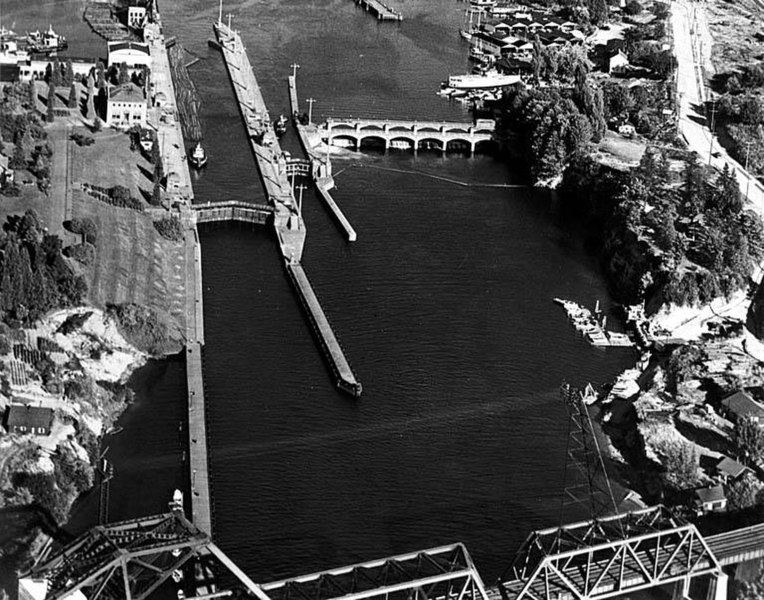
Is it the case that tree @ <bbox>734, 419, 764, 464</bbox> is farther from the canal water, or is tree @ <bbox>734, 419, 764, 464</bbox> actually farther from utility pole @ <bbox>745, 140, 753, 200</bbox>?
utility pole @ <bbox>745, 140, 753, 200</bbox>

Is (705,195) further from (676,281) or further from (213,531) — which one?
(213,531)

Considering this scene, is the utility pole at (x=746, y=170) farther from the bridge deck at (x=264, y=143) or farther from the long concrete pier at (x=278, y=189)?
the long concrete pier at (x=278, y=189)

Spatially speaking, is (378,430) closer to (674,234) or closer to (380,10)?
(674,234)

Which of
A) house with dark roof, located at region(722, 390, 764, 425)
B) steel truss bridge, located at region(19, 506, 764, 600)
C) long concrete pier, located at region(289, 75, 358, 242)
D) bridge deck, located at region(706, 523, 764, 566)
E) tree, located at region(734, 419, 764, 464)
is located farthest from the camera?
long concrete pier, located at region(289, 75, 358, 242)

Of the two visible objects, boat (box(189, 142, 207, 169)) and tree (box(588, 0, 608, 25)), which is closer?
boat (box(189, 142, 207, 169))

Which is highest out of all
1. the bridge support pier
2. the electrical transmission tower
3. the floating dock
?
the bridge support pier

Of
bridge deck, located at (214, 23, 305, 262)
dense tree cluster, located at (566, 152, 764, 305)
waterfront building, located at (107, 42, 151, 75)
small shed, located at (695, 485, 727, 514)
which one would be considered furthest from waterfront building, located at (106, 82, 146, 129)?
small shed, located at (695, 485, 727, 514)

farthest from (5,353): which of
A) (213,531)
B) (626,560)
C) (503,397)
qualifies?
(626,560)
